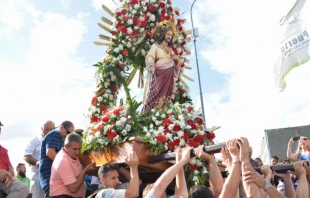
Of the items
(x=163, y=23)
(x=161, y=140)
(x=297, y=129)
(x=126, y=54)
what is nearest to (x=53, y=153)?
(x=161, y=140)

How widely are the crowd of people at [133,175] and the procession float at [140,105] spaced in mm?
294

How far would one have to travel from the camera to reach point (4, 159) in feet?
17.1

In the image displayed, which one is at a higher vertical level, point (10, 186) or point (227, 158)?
point (227, 158)

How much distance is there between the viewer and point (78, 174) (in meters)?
4.77

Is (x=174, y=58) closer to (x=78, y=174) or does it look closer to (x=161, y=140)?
(x=161, y=140)

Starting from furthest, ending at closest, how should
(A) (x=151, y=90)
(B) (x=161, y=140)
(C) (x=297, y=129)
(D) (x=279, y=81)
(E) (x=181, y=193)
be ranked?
(C) (x=297, y=129), (D) (x=279, y=81), (A) (x=151, y=90), (B) (x=161, y=140), (E) (x=181, y=193)

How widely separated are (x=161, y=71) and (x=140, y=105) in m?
0.98

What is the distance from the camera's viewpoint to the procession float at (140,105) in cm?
515

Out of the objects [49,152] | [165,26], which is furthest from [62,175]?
[165,26]

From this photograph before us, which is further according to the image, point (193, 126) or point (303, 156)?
point (303, 156)

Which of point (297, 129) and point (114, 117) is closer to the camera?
point (114, 117)

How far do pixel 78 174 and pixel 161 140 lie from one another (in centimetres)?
117

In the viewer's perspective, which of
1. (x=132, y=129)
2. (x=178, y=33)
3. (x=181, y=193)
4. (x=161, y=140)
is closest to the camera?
(x=181, y=193)

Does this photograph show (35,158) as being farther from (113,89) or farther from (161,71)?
(161,71)
